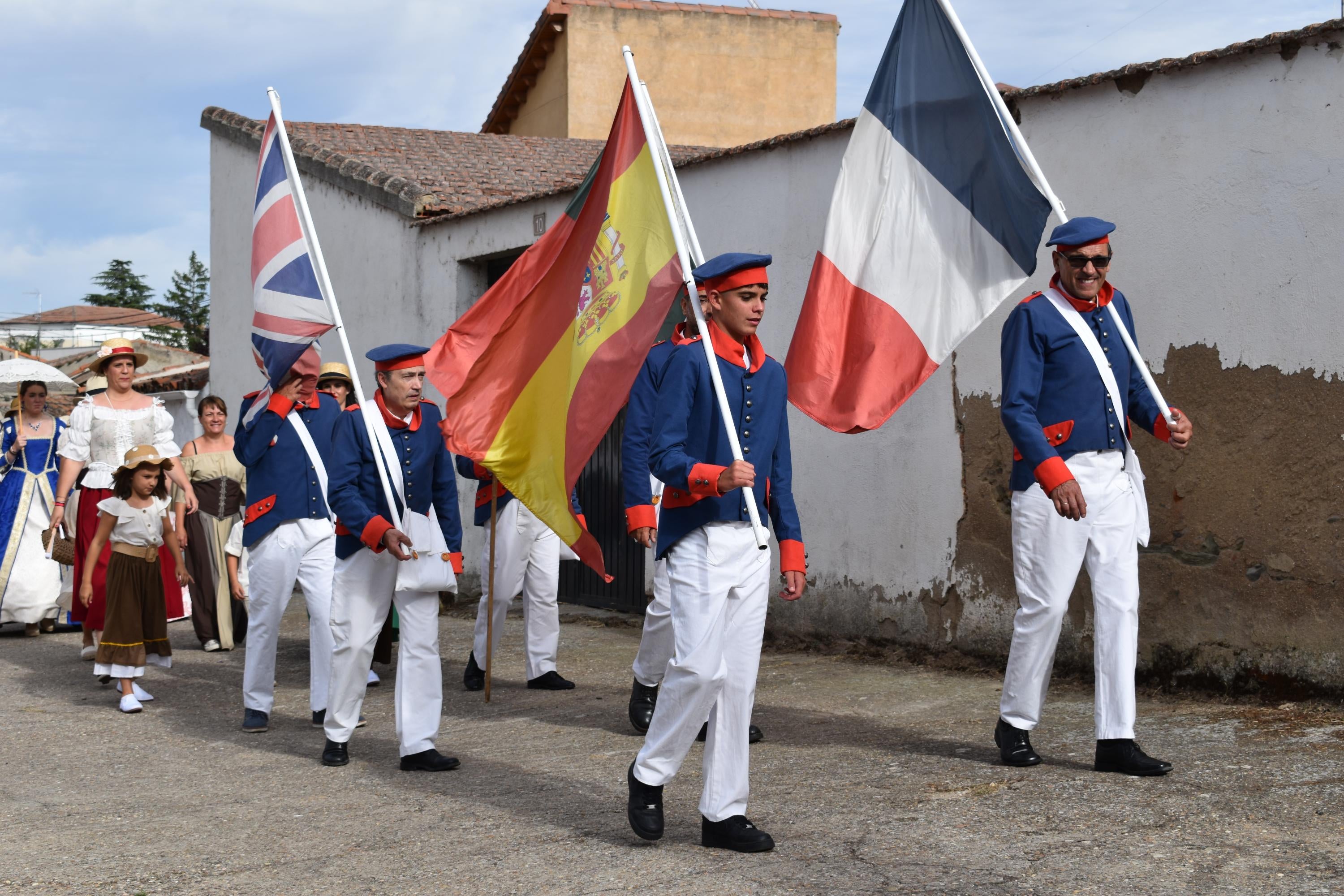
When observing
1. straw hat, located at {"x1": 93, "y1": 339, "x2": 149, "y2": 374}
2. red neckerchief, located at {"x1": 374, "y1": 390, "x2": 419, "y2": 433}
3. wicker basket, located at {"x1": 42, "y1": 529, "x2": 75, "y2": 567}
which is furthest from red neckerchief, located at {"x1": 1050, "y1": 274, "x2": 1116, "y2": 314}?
wicker basket, located at {"x1": 42, "y1": 529, "x2": 75, "y2": 567}

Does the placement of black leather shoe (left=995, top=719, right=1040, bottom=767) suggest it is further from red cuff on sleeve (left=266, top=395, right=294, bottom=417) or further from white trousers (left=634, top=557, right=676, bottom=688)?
red cuff on sleeve (left=266, top=395, right=294, bottom=417)

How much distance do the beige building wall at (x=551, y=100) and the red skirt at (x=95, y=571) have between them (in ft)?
40.9

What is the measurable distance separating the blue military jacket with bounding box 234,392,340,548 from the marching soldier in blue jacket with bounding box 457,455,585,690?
102 centimetres

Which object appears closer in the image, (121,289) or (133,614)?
(133,614)

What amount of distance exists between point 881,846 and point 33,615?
892 cm

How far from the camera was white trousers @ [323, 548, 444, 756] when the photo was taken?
5.96 metres

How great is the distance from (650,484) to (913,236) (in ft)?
4.95

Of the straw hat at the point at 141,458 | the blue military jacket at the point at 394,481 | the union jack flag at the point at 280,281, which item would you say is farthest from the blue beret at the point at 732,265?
the straw hat at the point at 141,458

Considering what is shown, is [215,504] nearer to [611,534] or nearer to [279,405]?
[611,534]

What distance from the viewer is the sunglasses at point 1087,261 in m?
5.37

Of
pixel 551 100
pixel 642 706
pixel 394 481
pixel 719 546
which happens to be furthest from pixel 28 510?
pixel 551 100

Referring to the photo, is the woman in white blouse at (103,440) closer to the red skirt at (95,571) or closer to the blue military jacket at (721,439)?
the red skirt at (95,571)

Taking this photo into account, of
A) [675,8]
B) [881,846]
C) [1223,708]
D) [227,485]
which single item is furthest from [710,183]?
[675,8]

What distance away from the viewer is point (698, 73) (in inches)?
921
